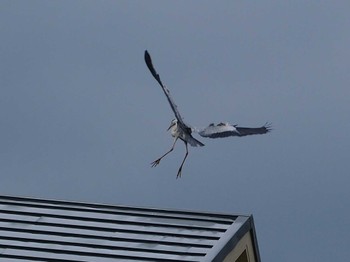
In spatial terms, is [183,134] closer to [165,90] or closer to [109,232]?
[165,90]

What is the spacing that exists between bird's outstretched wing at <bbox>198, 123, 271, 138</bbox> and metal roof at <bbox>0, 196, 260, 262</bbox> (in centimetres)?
178

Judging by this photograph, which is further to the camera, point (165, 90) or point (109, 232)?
point (109, 232)

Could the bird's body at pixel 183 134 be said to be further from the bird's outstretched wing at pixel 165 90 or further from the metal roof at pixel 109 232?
the metal roof at pixel 109 232

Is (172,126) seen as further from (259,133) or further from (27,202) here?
(27,202)

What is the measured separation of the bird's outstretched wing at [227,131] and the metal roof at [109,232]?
178 centimetres

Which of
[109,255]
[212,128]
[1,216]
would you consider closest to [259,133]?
[212,128]

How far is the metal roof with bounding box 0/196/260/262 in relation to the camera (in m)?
28.4

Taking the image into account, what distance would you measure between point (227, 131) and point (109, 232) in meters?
2.79

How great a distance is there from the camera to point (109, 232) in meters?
29.6

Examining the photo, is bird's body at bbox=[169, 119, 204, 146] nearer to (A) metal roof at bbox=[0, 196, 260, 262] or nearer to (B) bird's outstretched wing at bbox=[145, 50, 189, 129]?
(B) bird's outstretched wing at bbox=[145, 50, 189, 129]

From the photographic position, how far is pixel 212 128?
28.3 m

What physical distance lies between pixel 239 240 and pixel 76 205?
310 centimetres

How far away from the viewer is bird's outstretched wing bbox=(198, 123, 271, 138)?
28.2 meters

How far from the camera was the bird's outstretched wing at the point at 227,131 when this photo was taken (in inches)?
1110
